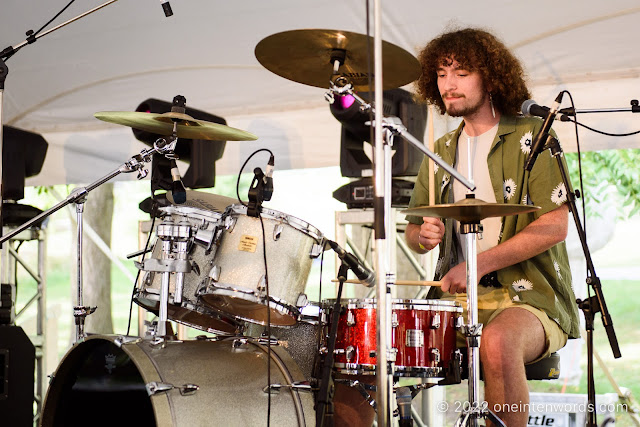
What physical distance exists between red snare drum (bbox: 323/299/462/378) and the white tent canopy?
1815 mm

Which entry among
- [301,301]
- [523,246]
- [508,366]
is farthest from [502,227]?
[301,301]

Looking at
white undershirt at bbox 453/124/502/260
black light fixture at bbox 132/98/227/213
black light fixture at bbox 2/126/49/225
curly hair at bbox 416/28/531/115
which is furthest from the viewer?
black light fixture at bbox 2/126/49/225

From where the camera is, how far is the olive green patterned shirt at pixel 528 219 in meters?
2.86

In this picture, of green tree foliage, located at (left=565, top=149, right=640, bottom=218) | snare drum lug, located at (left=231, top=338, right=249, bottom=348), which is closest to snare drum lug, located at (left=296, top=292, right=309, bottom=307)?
snare drum lug, located at (left=231, top=338, right=249, bottom=348)

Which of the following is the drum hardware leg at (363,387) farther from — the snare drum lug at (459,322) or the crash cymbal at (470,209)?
the crash cymbal at (470,209)

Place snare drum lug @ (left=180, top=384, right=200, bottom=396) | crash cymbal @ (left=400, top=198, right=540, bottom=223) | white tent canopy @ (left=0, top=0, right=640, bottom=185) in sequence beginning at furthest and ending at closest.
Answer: white tent canopy @ (left=0, top=0, right=640, bottom=185), snare drum lug @ (left=180, top=384, right=200, bottom=396), crash cymbal @ (left=400, top=198, right=540, bottom=223)

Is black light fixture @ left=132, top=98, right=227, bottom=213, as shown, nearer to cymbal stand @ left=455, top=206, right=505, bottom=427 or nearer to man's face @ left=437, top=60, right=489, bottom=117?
man's face @ left=437, top=60, right=489, bottom=117

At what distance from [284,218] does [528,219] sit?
938 mm

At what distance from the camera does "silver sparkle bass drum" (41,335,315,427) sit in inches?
96.1

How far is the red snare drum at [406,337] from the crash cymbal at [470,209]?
370 millimetres

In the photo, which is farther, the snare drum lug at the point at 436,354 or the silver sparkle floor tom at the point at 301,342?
the silver sparkle floor tom at the point at 301,342

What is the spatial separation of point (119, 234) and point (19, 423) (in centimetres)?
815

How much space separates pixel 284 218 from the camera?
2.73 m

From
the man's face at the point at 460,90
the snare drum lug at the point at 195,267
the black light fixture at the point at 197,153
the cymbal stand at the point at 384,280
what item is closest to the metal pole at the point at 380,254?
the cymbal stand at the point at 384,280
